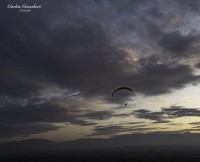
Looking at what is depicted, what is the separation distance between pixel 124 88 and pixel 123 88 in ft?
0.96

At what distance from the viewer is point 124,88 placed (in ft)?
196

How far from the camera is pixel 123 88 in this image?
197ft
